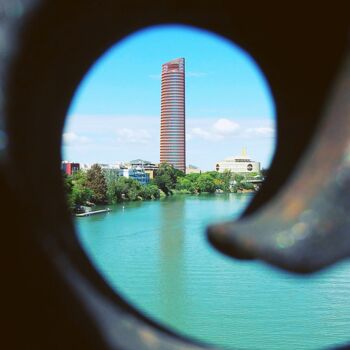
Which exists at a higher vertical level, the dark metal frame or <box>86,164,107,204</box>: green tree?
the dark metal frame

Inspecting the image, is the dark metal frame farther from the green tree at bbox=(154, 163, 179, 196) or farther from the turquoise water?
the green tree at bbox=(154, 163, 179, 196)

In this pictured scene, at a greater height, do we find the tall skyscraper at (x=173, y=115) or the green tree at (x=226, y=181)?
the tall skyscraper at (x=173, y=115)

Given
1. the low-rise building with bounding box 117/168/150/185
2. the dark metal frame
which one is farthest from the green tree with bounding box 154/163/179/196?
the dark metal frame

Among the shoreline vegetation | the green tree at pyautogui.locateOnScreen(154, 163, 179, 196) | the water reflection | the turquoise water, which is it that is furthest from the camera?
the green tree at pyautogui.locateOnScreen(154, 163, 179, 196)

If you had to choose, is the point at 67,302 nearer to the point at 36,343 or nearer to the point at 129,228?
the point at 36,343

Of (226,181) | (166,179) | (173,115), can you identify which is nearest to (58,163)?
(166,179)

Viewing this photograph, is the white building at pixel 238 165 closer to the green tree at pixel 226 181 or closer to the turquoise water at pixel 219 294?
the green tree at pixel 226 181

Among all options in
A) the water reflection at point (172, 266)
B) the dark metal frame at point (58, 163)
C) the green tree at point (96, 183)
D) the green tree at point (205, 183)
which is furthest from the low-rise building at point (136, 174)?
the dark metal frame at point (58, 163)
